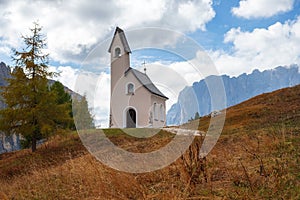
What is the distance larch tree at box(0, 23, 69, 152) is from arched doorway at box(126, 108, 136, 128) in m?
4.46

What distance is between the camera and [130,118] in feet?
76.1

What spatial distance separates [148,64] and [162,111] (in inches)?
587

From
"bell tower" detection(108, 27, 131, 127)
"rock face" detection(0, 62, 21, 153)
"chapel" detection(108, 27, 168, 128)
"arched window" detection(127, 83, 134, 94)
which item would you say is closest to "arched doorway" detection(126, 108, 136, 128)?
"chapel" detection(108, 27, 168, 128)

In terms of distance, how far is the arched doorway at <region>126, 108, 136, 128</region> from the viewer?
904 inches

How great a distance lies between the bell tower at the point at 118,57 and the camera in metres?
23.5

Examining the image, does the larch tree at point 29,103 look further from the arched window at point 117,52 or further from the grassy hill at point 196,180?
the grassy hill at point 196,180

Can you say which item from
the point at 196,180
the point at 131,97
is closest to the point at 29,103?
the point at 131,97

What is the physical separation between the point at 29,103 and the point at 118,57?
777 cm

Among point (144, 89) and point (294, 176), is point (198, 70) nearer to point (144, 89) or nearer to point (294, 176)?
point (294, 176)

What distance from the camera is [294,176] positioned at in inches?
188

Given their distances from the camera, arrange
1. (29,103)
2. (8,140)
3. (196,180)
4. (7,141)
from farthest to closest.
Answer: (7,141), (8,140), (29,103), (196,180)

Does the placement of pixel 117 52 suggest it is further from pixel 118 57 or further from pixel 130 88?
pixel 130 88

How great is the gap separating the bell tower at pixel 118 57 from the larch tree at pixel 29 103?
457cm

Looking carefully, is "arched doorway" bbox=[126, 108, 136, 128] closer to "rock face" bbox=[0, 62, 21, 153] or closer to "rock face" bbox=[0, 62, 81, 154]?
"rock face" bbox=[0, 62, 81, 154]
